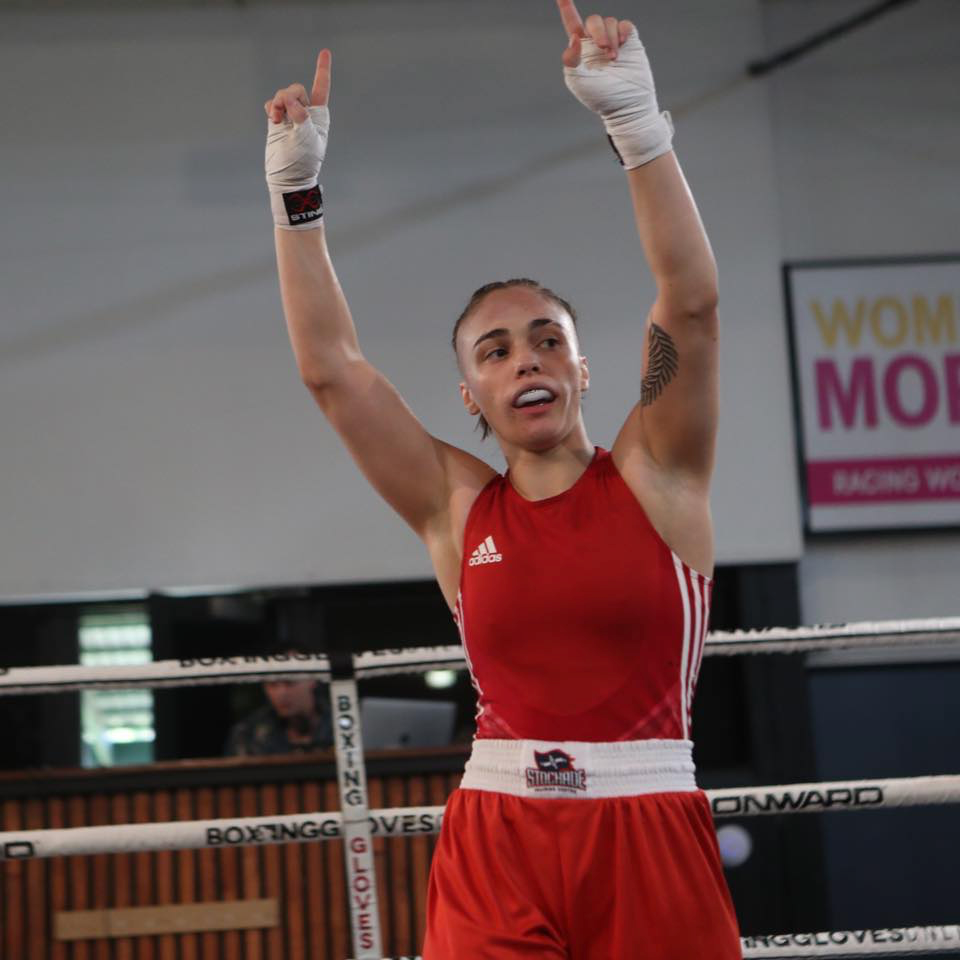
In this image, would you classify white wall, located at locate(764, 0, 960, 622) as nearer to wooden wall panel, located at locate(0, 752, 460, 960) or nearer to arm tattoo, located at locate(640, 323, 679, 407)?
wooden wall panel, located at locate(0, 752, 460, 960)

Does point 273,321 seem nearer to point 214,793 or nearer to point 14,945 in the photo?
point 214,793

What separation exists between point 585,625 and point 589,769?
0.17 meters

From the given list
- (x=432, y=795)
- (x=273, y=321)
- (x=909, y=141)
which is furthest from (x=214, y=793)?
(x=909, y=141)

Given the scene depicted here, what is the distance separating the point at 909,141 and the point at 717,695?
257cm

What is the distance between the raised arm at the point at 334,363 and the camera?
1689mm

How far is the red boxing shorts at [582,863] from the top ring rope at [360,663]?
1.95 feet

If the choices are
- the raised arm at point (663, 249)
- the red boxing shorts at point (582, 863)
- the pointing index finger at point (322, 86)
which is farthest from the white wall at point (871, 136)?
the red boxing shorts at point (582, 863)

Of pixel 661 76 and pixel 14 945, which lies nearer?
pixel 14 945

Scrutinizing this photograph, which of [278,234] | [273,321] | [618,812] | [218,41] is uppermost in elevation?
[218,41]

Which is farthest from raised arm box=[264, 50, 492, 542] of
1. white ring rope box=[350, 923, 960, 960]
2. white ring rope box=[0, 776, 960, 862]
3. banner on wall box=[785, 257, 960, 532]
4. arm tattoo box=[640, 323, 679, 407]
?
banner on wall box=[785, 257, 960, 532]

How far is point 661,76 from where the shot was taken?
5.56m

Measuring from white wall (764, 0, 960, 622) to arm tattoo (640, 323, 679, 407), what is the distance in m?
4.27

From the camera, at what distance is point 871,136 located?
5691mm

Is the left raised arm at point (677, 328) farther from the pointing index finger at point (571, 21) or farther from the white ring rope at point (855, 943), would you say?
the white ring rope at point (855, 943)
